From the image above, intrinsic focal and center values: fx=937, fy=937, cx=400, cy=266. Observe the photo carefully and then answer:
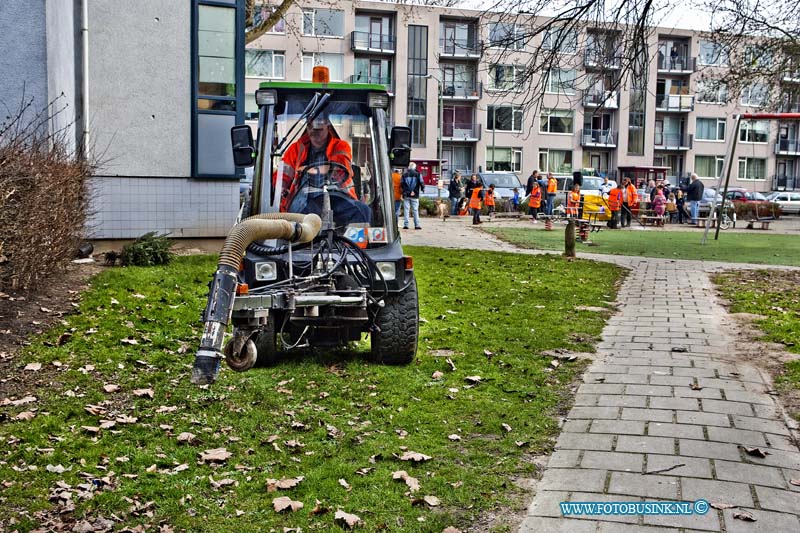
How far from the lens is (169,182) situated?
16781 millimetres

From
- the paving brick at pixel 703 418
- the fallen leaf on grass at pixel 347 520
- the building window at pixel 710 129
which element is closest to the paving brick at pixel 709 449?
the paving brick at pixel 703 418

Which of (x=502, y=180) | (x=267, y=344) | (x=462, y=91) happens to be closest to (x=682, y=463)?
(x=267, y=344)

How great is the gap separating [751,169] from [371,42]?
33508 mm

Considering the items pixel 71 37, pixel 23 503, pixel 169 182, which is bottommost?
pixel 23 503

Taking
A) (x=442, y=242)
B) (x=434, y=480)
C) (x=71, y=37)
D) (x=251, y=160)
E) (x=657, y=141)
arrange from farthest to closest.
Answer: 1. (x=657, y=141)
2. (x=442, y=242)
3. (x=71, y=37)
4. (x=251, y=160)
5. (x=434, y=480)

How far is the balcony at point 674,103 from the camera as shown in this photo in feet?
242

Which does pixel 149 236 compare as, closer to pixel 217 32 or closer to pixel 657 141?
pixel 217 32

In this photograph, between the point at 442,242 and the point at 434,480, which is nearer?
the point at 434,480

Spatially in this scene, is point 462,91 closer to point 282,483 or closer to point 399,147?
point 399,147

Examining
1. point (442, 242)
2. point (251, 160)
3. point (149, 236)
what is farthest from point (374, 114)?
point (442, 242)

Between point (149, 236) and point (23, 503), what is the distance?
10361 millimetres

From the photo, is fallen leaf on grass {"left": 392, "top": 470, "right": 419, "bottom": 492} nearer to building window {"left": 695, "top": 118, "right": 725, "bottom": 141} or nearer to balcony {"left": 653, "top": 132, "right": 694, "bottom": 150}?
balcony {"left": 653, "top": 132, "right": 694, "bottom": 150}

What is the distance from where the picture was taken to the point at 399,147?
8352 millimetres

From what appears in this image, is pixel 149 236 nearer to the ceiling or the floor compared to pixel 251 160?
nearer to the floor
